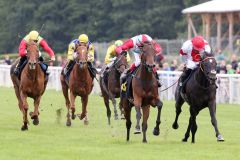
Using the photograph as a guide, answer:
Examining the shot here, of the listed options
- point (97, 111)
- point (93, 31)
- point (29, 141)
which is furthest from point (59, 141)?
point (93, 31)

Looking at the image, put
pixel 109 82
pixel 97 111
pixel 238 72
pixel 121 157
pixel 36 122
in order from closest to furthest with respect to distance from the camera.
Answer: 1. pixel 121 157
2. pixel 36 122
3. pixel 109 82
4. pixel 97 111
5. pixel 238 72

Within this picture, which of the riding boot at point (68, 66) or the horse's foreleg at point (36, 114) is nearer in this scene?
the horse's foreleg at point (36, 114)

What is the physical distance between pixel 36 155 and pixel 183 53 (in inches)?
156

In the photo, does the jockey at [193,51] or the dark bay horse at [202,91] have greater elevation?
the jockey at [193,51]

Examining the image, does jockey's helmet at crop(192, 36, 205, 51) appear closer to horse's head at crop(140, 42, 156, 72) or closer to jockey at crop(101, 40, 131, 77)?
horse's head at crop(140, 42, 156, 72)

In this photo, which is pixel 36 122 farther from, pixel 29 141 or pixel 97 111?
pixel 97 111

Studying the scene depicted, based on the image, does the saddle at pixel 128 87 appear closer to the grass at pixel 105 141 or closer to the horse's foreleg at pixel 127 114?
the horse's foreleg at pixel 127 114

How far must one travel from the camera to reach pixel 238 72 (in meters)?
28.6

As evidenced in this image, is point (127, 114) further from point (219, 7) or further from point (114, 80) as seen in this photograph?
point (219, 7)

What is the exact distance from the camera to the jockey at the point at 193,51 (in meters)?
16.3

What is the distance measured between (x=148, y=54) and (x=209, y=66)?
3.51ft

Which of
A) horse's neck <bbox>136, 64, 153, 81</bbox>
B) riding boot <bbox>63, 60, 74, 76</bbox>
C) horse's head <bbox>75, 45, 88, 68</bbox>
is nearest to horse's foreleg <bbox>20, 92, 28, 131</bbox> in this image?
horse's head <bbox>75, 45, 88, 68</bbox>

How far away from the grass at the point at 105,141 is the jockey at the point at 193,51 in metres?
1.33

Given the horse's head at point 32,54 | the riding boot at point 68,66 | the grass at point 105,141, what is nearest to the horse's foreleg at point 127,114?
the grass at point 105,141
